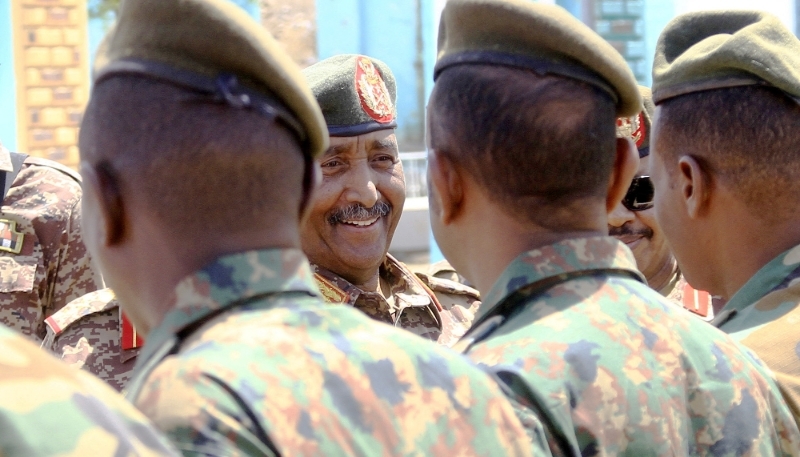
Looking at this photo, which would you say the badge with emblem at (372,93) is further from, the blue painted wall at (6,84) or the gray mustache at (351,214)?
the blue painted wall at (6,84)

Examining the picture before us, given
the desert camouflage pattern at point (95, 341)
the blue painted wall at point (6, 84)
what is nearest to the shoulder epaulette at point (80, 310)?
the desert camouflage pattern at point (95, 341)

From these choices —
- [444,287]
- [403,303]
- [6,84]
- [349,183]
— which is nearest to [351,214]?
[349,183]

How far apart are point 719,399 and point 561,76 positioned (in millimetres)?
670

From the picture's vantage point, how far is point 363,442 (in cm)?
138

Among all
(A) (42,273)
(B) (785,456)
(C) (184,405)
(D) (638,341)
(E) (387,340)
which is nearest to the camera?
(C) (184,405)

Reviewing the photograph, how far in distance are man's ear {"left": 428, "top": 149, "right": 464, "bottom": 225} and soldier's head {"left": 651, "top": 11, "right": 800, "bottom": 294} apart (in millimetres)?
732

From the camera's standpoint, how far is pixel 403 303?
131 inches

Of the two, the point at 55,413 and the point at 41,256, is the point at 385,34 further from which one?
the point at 55,413

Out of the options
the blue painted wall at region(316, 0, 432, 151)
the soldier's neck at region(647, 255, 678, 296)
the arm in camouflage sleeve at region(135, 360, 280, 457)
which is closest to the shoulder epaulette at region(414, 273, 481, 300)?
the soldier's neck at region(647, 255, 678, 296)

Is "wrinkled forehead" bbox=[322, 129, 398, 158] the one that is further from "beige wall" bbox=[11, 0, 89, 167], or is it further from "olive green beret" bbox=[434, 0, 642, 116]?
"beige wall" bbox=[11, 0, 89, 167]

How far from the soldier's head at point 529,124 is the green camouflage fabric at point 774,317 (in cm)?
51

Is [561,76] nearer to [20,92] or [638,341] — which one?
[638,341]

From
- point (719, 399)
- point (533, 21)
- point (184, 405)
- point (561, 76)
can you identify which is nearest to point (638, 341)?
point (719, 399)

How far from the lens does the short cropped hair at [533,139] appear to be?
1953 mm
